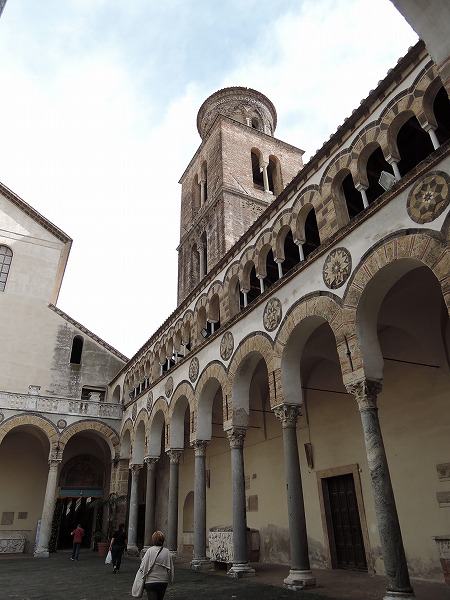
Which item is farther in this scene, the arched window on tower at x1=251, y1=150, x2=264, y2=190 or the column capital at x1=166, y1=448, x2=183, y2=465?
the arched window on tower at x1=251, y1=150, x2=264, y2=190

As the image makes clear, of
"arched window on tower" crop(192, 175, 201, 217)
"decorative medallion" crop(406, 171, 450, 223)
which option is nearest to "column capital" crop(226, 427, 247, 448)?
"decorative medallion" crop(406, 171, 450, 223)

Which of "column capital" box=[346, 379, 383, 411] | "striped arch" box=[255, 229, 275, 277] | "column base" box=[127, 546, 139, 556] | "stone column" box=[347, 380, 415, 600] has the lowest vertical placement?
"column base" box=[127, 546, 139, 556]

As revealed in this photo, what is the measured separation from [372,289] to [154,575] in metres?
5.10

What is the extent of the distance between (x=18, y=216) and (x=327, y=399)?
68.6 feet

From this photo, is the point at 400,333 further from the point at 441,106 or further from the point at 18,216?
the point at 18,216

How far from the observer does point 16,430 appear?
19.4 metres

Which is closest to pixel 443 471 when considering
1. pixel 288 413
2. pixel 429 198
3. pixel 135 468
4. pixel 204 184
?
pixel 288 413

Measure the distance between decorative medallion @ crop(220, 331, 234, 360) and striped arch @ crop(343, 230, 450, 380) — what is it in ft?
14.0

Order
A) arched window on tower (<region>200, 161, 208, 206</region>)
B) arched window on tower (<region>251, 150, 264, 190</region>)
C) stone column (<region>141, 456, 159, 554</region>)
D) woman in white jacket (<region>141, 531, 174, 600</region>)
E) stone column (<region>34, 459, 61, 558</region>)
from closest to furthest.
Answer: woman in white jacket (<region>141, 531, 174, 600</region>) → stone column (<region>141, 456, 159, 554</region>) → stone column (<region>34, 459, 61, 558</region>) → arched window on tower (<region>200, 161, 208, 206</region>) → arched window on tower (<region>251, 150, 264, 190</region>)

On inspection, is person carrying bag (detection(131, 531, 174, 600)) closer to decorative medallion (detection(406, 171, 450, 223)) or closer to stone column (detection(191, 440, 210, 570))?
decorative medallion (detection(406, 171, 450, 223))

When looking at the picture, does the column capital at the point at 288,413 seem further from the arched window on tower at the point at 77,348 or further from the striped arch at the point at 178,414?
the arched window on tower at the point at 77,348

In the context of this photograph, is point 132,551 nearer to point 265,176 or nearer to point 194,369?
point 194,369

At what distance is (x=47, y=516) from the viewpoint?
54.4 ft

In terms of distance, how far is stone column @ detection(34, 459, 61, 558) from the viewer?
16203mm
